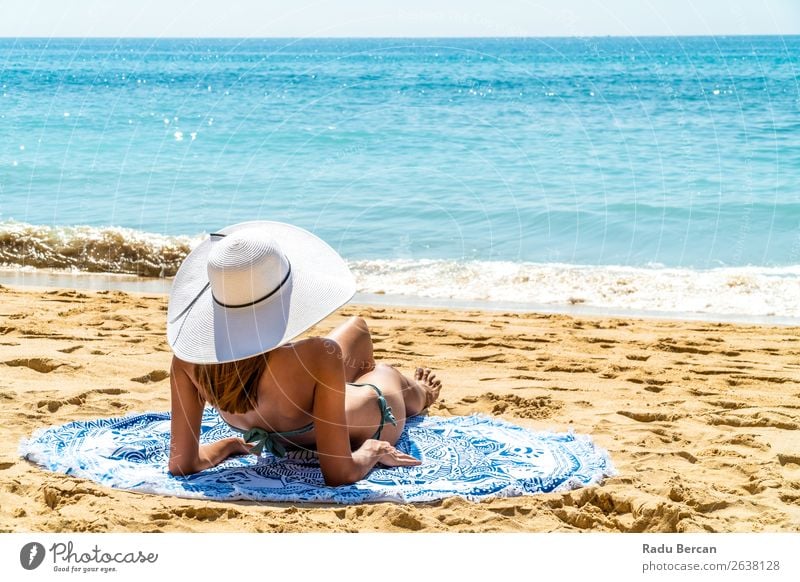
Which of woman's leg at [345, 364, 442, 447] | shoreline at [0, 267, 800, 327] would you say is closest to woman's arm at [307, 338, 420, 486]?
woman's leg at [345, 364, 442, 447]

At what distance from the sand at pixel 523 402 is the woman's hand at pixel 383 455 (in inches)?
12.1

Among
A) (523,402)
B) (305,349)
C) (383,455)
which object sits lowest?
(523,402)

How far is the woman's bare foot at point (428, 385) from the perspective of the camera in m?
4.36

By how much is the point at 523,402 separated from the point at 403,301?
298 centimetres

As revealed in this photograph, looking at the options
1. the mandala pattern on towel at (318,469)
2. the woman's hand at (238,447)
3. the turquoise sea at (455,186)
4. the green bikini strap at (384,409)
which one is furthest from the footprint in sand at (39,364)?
the turquoise sea at (455,186)

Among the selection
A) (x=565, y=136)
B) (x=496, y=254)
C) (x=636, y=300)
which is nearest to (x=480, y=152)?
(x=565, y=136)

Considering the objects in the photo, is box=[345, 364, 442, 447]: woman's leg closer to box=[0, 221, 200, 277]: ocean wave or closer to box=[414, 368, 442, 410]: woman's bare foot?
box=[414, 368, 442, 410]: woman's bare foot

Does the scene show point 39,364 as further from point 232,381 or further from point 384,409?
point 384,409

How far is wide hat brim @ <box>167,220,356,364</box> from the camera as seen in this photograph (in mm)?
3098

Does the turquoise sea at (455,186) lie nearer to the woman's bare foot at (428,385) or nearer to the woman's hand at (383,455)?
the woman's bare foot at (428,385)

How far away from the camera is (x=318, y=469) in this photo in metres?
3.56

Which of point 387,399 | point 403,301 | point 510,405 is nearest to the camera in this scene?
point 387,399

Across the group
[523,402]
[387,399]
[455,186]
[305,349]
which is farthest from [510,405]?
[455,186]

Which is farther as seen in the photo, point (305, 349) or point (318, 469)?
point (318, 469)
